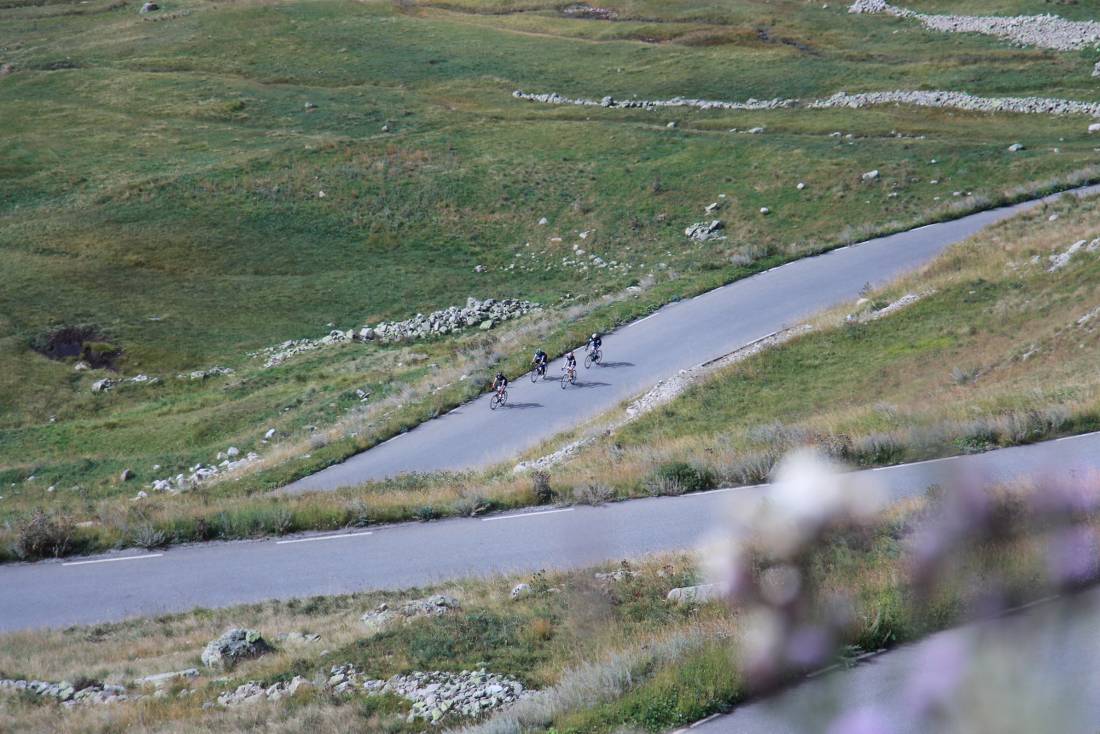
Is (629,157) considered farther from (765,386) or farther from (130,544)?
(130,544)

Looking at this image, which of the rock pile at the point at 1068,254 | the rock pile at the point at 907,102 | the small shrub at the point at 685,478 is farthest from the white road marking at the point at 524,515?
the rock pile at the point at 907,102

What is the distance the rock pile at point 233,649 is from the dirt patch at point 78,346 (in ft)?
103

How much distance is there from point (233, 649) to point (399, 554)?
189 inches

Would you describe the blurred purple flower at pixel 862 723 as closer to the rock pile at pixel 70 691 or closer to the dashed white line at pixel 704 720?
the dashed white line at pixel 704 720

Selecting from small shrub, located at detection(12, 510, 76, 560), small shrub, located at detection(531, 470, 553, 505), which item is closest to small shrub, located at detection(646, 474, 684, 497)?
small shrub, located at detection(531, 470, 553, 505)

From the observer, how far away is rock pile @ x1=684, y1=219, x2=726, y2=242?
162 ft

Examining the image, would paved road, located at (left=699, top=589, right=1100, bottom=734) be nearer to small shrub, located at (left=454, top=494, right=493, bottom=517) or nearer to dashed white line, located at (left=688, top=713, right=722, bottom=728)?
dashed white line, located at (left=688, top=713, right=722, bottom=728)

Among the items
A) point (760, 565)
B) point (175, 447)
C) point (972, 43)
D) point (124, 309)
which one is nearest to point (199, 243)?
point (124, 309)

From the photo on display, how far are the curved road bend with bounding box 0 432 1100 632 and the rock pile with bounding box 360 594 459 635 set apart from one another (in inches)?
67.9

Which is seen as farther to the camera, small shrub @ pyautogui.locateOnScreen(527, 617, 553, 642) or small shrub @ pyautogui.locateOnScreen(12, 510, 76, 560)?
small shrub @ pyautogui.locateOnScreen(12, 510, 76, 560)

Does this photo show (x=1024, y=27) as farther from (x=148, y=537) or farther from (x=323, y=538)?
(x=148, y=537)

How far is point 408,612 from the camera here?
14531 mm

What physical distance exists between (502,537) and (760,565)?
6.87 meters

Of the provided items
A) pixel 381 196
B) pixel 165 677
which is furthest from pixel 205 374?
pixel 165 677
